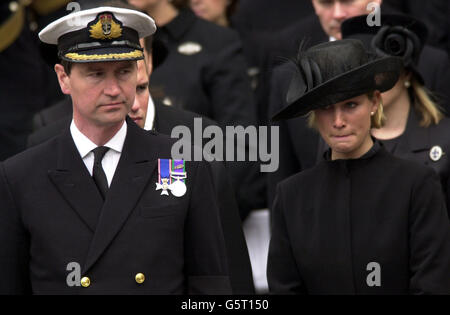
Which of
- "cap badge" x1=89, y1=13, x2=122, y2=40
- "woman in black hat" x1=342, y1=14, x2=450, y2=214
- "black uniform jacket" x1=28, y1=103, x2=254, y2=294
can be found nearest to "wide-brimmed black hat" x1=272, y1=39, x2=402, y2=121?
"black uniform jacket" x1=28, y1=103, x2=254, y2=294

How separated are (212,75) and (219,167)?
1.79m

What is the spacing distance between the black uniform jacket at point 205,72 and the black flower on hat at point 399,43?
133 centimetres

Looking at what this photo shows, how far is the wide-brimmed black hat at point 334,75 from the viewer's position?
516 cm

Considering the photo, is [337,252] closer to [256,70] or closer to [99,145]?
[99,145]

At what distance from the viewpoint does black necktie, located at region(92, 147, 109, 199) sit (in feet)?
15.3

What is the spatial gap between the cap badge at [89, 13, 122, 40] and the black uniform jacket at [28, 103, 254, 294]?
58 centimetres

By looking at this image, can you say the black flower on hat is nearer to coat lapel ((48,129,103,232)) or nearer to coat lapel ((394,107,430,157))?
coat lapel ((394,107,430,157))

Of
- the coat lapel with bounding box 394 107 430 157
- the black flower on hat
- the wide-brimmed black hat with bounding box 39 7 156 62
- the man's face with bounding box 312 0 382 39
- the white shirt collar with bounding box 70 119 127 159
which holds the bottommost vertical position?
the white shirt collar with bounding box 70 119 127 159

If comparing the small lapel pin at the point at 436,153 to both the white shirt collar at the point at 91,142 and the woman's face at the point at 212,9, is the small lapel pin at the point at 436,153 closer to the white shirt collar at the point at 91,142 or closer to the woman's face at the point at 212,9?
the white shirt collar at the point at 91,142

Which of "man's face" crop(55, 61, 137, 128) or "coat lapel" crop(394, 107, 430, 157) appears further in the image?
"coat lapel" crop(394, 107, 430, 157)

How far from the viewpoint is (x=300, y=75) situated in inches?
212

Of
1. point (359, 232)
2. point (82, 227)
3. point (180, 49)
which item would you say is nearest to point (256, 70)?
point (180, 49)

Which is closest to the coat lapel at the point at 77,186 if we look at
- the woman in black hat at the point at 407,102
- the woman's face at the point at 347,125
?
the woman's face at the point at 347,125

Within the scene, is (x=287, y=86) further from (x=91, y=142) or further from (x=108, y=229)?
(x=108, y=229)
